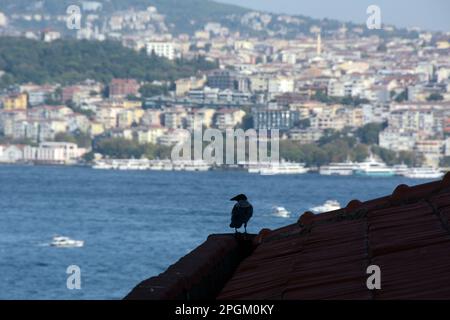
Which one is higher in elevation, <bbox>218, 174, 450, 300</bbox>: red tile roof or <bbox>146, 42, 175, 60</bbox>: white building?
<bbox>146, 42, 175, 60</bbox>: white building

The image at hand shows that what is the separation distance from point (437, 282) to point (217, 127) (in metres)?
79.8

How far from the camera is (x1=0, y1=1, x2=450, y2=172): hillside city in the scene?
260 feet

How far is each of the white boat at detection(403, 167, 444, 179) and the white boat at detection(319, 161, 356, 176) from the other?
2305 mm

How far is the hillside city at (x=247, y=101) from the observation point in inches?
3120

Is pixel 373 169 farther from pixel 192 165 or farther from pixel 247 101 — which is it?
pixel 247 101

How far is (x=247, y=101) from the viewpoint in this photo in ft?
312

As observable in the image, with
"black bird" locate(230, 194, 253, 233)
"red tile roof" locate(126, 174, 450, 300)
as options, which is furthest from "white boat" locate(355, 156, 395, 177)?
"black bird" locate(230, 194, 253, 233)

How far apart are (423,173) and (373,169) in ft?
13.4

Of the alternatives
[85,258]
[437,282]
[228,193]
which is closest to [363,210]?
[437,282]

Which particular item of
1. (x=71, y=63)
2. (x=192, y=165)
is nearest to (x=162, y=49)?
(x=71, y=63)

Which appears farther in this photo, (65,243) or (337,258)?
(65,243)

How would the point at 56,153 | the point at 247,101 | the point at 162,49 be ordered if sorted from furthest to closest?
1. the point at 162,49
2. the point at 247,101
3. the point at 56,153

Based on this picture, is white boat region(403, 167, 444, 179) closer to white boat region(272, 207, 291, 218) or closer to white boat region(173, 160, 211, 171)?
white boat region(173, 160, 211, 171)

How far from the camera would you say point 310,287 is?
3.00 m
